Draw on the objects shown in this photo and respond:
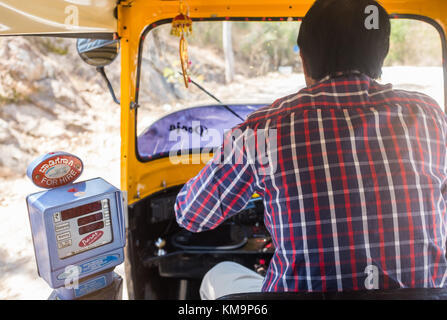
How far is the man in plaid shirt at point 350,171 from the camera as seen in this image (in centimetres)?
108

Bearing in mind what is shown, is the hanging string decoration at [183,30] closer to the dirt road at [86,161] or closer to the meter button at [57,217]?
the dirt road at [86,161]

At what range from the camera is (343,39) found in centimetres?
116

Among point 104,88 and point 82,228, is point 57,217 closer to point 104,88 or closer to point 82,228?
point 82,228

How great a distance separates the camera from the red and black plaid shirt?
108 centimetres

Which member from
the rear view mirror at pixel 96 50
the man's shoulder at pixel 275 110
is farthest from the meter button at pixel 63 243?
the rear view mirror at pixel 96 50

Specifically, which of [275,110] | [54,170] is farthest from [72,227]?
[275,110]

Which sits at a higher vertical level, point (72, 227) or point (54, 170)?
point (54, 170)

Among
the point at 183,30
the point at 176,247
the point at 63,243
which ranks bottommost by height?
the point at 176,247

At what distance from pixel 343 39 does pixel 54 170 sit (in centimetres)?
122

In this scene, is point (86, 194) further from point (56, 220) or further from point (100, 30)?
point (100, 30)

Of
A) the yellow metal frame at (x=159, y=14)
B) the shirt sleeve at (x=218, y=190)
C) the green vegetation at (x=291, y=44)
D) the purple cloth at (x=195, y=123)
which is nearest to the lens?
the shirt sleeve at (x=218, y=190)

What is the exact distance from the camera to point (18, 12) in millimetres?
1669

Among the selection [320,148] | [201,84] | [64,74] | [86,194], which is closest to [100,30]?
[201,84]

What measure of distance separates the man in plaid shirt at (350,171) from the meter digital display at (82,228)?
2.41ft
